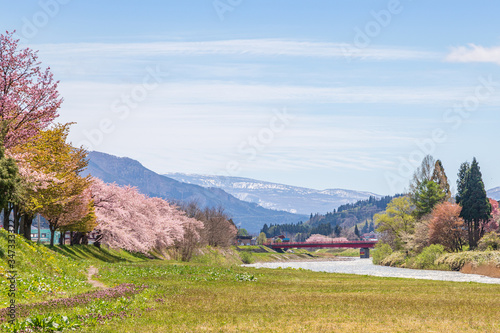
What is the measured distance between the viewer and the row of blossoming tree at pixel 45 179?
4047 centimetres

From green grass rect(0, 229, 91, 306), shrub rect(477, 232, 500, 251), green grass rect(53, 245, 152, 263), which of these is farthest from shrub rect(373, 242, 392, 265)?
green grass rect(0, 229, 91, 306)

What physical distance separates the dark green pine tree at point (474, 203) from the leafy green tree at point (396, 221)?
66.4 ft

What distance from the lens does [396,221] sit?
118m

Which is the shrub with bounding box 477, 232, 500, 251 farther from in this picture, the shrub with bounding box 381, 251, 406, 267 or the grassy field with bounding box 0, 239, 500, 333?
the grassy field with bounding box 0, 239, 500, 333

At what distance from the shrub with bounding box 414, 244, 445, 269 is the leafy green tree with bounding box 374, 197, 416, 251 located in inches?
790

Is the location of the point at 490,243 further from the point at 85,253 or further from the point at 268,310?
the point at 268,310

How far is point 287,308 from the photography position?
78.2 feet

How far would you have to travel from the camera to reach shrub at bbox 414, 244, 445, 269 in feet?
303

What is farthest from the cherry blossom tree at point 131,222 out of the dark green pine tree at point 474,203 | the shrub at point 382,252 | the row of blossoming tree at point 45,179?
the dark green pine tree at point 474,203

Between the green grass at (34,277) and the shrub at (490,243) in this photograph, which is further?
the shrub at (490,243)

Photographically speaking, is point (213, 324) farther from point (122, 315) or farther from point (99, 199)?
point (99, 199)

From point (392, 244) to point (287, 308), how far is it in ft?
323

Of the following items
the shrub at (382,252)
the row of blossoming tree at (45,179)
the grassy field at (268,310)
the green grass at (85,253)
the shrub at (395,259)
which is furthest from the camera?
the shrub at (382,252)

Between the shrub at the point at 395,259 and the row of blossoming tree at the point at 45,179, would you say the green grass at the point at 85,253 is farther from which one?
the shrub at the point at 395,259
